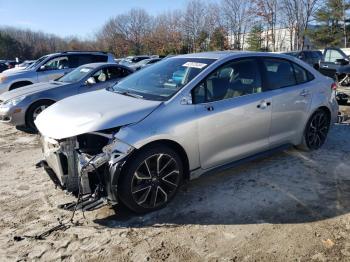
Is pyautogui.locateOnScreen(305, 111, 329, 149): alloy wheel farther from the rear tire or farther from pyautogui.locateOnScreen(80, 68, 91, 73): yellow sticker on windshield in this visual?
the rear tire

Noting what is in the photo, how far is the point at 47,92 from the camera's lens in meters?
7.98

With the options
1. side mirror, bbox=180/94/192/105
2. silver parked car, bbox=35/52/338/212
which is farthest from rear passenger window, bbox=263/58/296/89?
side mirror, bbox=180/94/192/105

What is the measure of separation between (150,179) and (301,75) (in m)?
3.04

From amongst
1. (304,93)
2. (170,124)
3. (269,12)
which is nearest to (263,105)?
(304,93)

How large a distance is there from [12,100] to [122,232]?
542 centimetres

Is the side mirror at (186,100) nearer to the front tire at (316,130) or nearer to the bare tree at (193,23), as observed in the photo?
the front tire at (316,130)

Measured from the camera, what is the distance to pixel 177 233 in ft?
11.6

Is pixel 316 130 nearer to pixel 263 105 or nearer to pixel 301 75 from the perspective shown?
pixel 301 75

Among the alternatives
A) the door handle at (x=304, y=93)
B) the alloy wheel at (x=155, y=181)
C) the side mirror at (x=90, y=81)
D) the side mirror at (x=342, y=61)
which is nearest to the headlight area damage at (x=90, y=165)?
the alloy wheel at (x=155, y=181)

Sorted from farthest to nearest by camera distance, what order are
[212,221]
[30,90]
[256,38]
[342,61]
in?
[256,38] → [342,61] → [30,90] → [212,221]

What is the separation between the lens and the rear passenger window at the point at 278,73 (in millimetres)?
4914

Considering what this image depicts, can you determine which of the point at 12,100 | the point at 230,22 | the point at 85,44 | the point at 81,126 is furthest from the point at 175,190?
the point at 85,44

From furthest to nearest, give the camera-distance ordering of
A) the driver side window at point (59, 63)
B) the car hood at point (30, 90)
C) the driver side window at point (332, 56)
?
the driver side window at point (332, 56), the driver side window at point (59, 63), the car hood at point (30, 90)

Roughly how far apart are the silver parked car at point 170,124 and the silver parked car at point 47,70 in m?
6.90
